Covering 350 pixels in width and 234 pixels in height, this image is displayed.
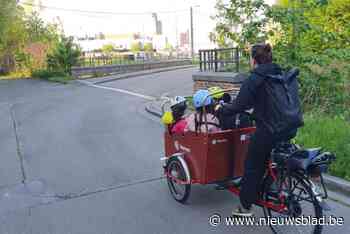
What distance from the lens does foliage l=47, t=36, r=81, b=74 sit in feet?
82.9

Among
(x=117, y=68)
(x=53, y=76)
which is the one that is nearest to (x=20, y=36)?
(x=53, y=76)

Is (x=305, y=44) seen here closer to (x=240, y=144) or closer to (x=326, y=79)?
(x=326, y=79)

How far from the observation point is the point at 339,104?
779 centimetres

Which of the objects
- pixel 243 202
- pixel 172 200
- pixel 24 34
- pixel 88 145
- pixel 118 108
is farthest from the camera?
pixel 24 34

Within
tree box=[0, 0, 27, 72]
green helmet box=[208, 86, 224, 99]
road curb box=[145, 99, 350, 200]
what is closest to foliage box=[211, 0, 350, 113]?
road curb box=[145, 99, 350, 200]

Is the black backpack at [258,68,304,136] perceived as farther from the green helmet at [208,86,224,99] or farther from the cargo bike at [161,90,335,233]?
the green helmet at [208,86,224,99]

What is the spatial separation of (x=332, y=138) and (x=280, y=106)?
2671 millimetres

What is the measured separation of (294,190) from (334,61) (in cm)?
560

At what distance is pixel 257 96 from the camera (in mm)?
3379

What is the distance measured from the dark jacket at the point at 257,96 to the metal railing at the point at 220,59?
22.5 ft

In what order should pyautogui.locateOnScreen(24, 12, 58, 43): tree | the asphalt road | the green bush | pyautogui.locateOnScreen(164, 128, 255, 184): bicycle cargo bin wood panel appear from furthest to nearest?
pyautogui.locateOnScreen(24, 12, 58, 43): tree < the green bush < the asphalt road < pyautogui.locateOnScreen(164, 128, 255, 184): bicycle cargo bin wood panel

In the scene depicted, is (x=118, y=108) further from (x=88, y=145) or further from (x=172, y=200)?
(x=172, y=200)

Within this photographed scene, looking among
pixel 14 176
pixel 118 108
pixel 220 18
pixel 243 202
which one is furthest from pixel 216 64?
pixel 243 202

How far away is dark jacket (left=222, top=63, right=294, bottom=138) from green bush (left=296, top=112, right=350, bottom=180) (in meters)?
1.92
